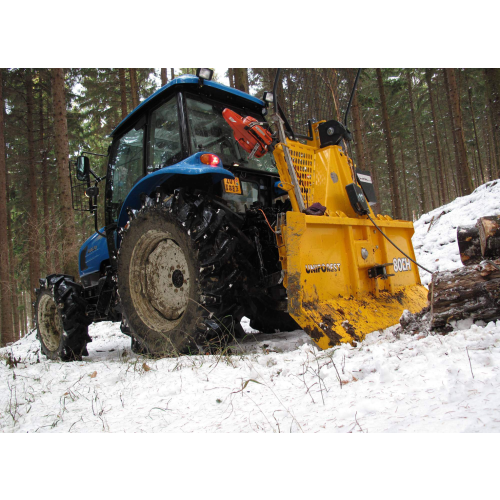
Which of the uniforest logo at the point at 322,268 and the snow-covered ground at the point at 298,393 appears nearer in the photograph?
the snow-covered ground at the point at 298,393

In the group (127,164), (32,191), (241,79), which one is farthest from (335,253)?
(32,191)

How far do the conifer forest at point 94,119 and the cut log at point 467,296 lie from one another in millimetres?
2101

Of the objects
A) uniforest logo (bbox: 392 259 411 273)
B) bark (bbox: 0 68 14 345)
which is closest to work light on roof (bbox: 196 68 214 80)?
uniforest logo (bbox: 392 259 411 273)

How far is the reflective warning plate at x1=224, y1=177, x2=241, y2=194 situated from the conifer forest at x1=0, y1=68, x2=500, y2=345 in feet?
3.72

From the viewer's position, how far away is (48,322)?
4.74 meters

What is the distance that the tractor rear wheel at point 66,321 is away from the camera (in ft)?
13.9

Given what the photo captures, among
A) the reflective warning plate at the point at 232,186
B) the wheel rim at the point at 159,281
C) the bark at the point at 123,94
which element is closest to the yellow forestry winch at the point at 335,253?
the reflective warning plate at the point at 232,186

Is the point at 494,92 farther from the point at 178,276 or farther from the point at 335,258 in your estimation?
the point at 178,276

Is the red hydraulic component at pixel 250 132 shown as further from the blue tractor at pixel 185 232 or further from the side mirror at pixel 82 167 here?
the side mirror at pixel 82 167

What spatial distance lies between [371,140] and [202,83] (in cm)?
2031

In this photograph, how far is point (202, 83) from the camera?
3.47m

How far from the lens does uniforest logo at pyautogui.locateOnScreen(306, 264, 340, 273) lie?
9.14 feet

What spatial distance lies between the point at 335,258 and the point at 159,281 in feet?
5.43

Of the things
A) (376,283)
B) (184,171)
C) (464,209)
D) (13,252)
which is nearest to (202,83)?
(184,171)
